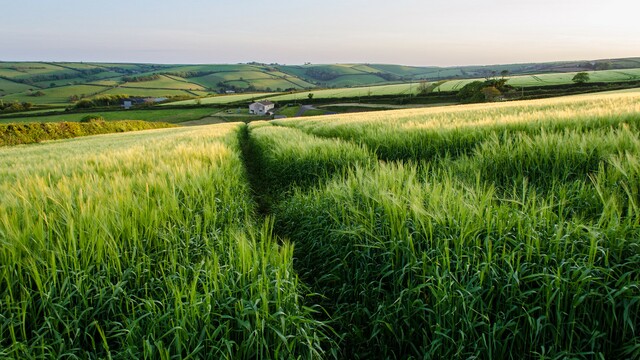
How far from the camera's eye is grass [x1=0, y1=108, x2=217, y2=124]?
215 feet

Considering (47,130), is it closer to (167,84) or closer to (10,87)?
(167,84)

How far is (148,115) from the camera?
7306cm

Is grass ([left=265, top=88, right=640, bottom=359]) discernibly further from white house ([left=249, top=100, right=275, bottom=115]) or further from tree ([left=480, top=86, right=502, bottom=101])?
white house ([left=249, top=100, right=275, bottom=115])

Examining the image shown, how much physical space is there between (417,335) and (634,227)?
143 cm

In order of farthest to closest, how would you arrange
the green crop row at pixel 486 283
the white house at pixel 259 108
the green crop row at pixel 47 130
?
the white house at pixel 259 108
the green crop row at pixel 47 130
the green crop row at pixel 486 283

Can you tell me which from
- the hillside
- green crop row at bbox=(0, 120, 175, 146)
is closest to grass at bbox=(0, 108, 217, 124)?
the hillside

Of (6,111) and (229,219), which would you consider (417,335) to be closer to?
(229,219)

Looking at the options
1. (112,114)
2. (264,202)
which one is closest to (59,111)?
(112,114)

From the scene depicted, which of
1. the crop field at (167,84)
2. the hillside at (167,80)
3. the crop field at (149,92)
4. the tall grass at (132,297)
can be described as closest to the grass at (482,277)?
the tall grass at (132,297)

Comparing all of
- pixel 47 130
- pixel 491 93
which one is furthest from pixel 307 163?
pixel 491 93

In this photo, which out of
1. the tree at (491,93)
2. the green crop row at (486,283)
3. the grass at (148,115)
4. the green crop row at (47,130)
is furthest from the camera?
the grass at (148,115)

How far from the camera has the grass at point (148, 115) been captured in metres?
65.6

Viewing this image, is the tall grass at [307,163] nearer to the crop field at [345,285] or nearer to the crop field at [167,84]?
the crop field at [345,285]

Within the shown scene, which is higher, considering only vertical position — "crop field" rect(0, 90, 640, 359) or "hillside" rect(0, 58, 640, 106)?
"hillside" rect(0, 58, 640, 106)
